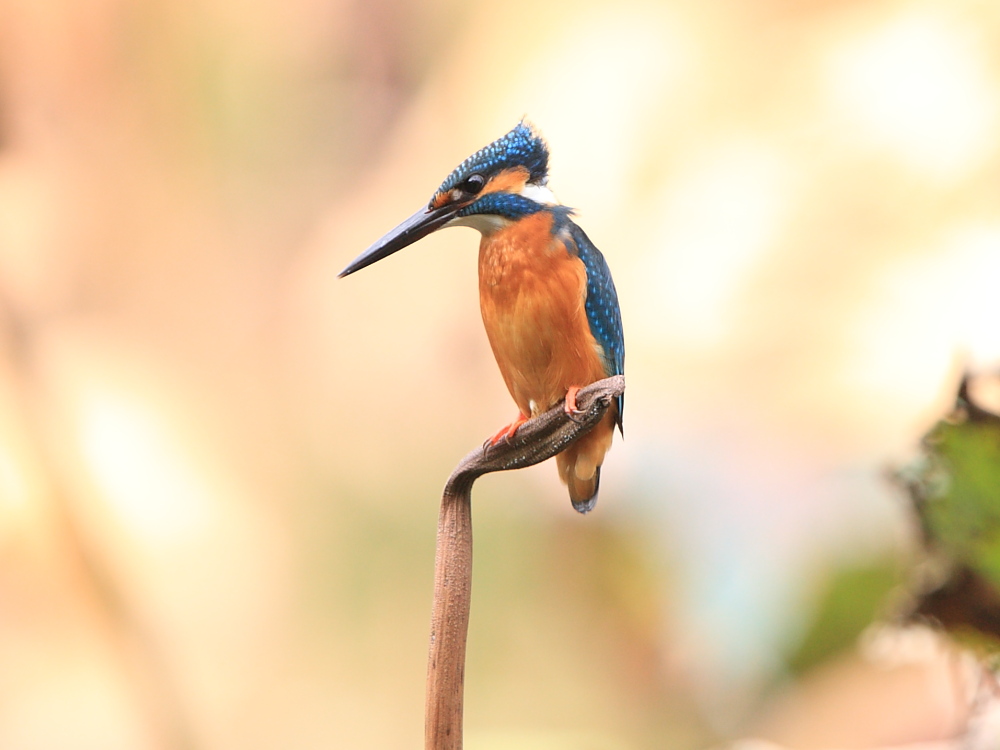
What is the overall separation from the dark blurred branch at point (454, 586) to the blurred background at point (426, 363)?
1.30 meters

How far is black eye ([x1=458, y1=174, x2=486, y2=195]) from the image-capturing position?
1.03 m

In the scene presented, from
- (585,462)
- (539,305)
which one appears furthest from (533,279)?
(585,462)

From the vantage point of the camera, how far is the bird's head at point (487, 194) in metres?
1.02

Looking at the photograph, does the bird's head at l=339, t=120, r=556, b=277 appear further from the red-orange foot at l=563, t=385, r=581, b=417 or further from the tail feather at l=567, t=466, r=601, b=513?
the tail feather at l=567, t=466, r=601, b=513

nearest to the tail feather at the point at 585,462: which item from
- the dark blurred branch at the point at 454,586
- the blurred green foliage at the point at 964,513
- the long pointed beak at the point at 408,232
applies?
the dark blurred branch at the point at 454,586

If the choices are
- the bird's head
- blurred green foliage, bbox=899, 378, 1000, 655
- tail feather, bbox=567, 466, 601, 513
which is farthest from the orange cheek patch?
blurred green foliage, bbox=899, 378, 1000, 655

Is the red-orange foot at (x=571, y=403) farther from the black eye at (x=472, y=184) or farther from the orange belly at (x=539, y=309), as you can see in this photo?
the black eye at (x=472, y=184)

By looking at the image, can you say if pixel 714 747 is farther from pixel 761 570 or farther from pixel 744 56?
pixel 744 56

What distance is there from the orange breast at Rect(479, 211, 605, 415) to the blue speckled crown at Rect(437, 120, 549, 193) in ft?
0.21

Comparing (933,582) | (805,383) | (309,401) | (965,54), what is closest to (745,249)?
(805,383)

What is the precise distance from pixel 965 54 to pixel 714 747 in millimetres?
1887

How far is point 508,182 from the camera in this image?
3.54 ft

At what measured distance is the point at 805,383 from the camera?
87.7 inches

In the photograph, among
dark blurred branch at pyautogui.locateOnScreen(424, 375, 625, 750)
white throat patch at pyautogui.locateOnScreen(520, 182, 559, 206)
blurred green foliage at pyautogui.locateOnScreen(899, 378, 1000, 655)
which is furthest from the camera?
blurred green foliage at pyautogui.locateOnScreen(899, 378, 1000, 655)
